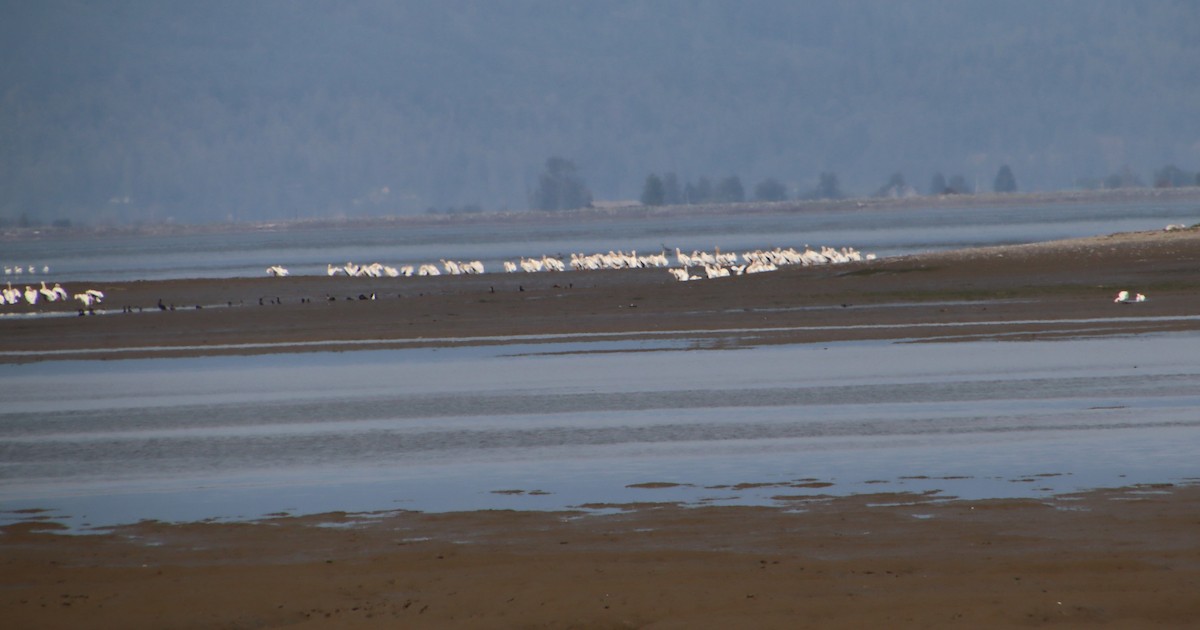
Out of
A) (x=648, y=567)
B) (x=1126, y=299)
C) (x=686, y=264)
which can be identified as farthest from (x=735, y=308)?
(x=648, y=567)

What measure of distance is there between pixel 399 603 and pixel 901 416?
25.4 ft

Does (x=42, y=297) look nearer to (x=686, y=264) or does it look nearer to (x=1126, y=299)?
(x=686, y=264)

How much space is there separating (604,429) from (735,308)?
15851mm

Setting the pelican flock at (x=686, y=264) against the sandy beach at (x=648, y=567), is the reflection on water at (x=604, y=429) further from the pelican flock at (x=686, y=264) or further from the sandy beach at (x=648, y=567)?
the pelican flock at (x=686, y=264)

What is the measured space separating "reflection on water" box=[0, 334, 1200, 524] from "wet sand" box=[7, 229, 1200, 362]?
10.5 feet

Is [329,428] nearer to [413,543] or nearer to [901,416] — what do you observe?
[901,416]

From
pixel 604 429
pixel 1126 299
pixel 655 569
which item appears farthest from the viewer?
pixel 1126 299

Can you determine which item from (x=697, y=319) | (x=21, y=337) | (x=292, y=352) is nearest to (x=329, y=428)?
(x=292, y=352)

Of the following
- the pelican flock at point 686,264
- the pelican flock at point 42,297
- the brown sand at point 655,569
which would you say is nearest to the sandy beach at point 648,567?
the brown sand at point 655,569

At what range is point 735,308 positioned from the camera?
97.9ft

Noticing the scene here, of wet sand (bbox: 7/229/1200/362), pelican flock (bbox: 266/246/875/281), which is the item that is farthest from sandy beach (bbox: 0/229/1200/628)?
pelican flock (bbox: 266/246/875/281)

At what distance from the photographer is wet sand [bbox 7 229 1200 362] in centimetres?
2500

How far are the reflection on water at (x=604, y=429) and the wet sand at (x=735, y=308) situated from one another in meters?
3.20

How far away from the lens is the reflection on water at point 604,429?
1080 cm
